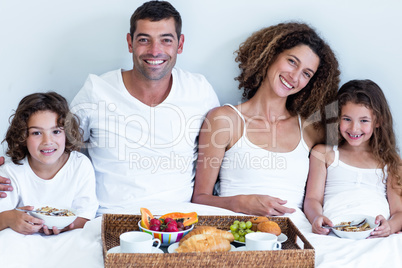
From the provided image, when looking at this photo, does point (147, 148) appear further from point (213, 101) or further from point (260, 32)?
point (260, 32)

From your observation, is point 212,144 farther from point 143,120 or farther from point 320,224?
point 320,224

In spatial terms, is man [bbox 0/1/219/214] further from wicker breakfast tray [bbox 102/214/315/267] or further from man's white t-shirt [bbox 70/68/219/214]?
wicker breakfast tray [bbox 102/214/315/267]

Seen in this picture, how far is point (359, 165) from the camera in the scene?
2.24 m

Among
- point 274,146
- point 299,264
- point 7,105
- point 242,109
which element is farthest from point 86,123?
point 299,264

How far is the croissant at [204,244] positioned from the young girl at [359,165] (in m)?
0.80

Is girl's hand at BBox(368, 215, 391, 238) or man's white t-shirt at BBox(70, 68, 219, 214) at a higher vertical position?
man's white t-shirt at BBox(70, 68, 219, 214)

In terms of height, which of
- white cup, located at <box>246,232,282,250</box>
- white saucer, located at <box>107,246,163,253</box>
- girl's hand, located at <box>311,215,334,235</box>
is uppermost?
white cup, located at <box>246,232,282,250</box>

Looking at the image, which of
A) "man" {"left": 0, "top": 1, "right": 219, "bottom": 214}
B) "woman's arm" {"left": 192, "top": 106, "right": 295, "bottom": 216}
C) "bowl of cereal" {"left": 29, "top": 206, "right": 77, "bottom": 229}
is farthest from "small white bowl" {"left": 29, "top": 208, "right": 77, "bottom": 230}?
"woman's arm" {"left": 192, "top": 106, "right": 295, "bottom": 216}

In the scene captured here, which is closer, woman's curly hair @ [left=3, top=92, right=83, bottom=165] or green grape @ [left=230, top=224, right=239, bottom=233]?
green grape @ [left=230, top=224, right=239, bottom=233]

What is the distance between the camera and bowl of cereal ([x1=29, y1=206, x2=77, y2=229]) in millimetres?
1775

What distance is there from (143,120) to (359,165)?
1.09 m

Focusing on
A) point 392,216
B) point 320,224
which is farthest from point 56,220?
point 392,216

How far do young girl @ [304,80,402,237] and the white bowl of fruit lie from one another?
2.52ft

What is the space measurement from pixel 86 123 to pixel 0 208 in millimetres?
548
